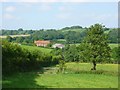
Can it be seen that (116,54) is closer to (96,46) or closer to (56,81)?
(96,46)

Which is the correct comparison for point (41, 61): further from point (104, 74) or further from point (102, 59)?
point (104, 74)

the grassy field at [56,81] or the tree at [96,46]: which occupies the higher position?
the tree at [96,46]

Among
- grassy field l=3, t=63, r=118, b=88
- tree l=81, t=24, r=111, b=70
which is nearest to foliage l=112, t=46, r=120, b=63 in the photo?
tree l=81, t=24, r=111, b=70

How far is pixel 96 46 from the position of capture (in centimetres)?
5244

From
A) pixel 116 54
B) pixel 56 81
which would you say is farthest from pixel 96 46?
pixel 56 81

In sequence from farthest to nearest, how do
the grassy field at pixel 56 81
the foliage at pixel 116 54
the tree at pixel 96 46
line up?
the foliage at pixel 116 54 → the tree at pixel 96 46 → the grassy field at pixel 56 81

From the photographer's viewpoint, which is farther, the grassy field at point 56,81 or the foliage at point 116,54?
the foliage at point 116,54

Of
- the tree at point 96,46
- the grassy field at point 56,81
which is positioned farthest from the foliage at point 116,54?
the grassy field at point 56,81

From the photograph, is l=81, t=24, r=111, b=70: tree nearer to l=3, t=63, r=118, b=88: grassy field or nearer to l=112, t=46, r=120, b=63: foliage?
l=3, t=63, r=118, b=88: grassy field

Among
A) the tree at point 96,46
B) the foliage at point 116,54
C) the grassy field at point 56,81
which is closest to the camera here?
the grassy field at point 56,81

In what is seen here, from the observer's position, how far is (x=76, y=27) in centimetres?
15062

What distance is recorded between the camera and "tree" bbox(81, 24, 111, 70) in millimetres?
52312

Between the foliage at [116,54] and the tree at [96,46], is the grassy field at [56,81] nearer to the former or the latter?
the tree at [96,46]

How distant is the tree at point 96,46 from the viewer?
5231 centimetres
